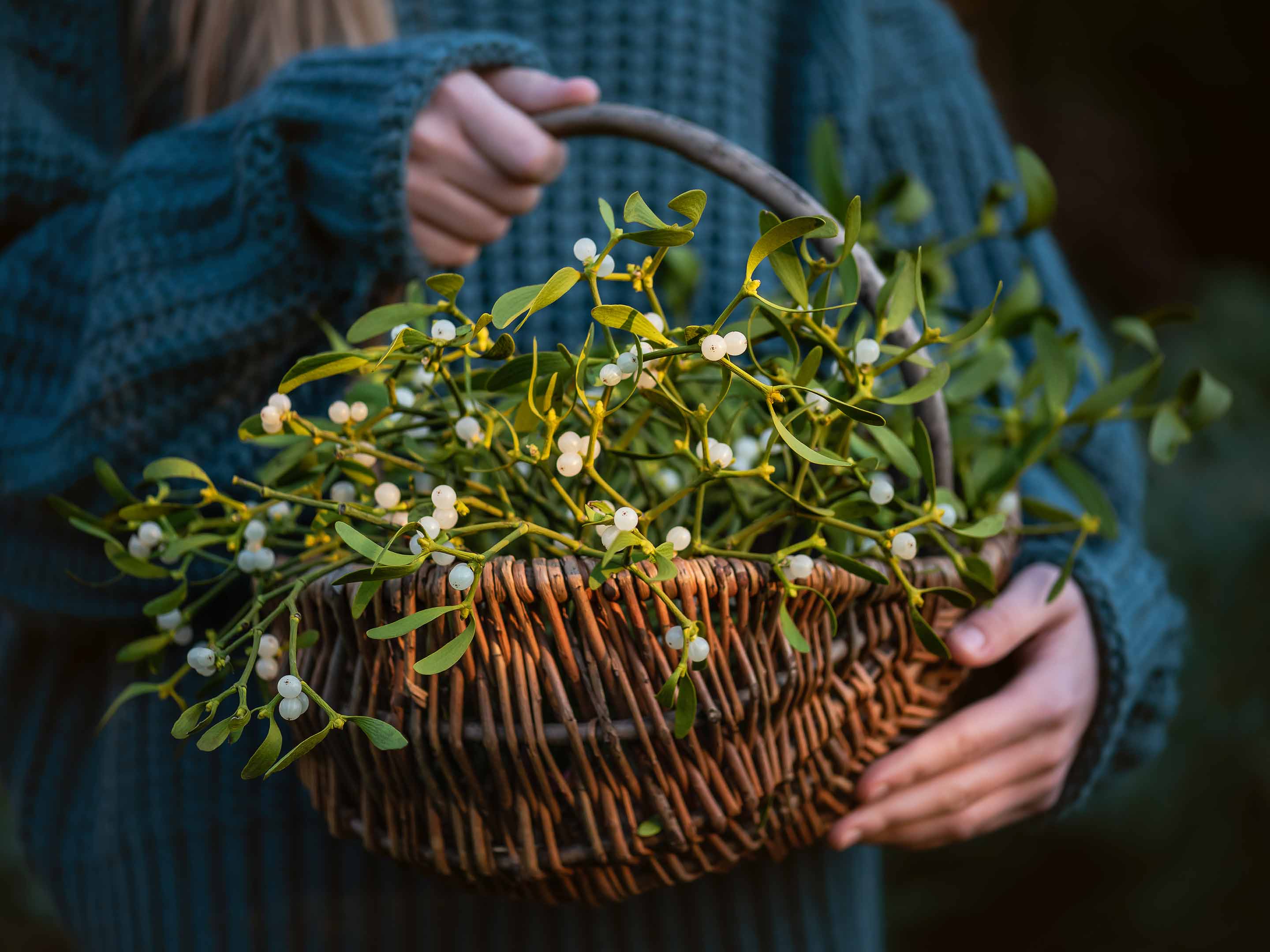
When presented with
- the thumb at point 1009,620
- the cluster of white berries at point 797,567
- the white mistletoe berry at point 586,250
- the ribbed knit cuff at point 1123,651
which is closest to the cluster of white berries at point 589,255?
the white mistletoe berry at point 586,250

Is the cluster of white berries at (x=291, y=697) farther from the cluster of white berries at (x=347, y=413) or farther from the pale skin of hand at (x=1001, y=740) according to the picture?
the pale skin of hand at (x=1001, y=740)

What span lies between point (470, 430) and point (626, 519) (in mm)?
76

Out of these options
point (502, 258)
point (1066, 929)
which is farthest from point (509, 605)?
point (1066, 929)

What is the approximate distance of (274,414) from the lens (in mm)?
323

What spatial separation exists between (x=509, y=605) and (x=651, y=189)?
435 mm

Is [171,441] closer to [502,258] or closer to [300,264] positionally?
[300,264]

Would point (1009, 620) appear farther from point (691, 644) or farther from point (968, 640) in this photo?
point (691, 644)

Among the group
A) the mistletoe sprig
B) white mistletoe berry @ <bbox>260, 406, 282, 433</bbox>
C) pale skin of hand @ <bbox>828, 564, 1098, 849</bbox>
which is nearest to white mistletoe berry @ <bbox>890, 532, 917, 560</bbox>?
the mistletoe sprig

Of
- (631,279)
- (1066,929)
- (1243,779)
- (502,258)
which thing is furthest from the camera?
(1066,929)

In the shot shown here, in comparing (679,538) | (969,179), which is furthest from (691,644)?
(969,179)

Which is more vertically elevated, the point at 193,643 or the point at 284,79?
the point at 284,79

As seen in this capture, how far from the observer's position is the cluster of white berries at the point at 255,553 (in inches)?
13.5

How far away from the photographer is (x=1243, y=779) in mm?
1356

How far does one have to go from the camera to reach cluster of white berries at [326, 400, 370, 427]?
0.33m
